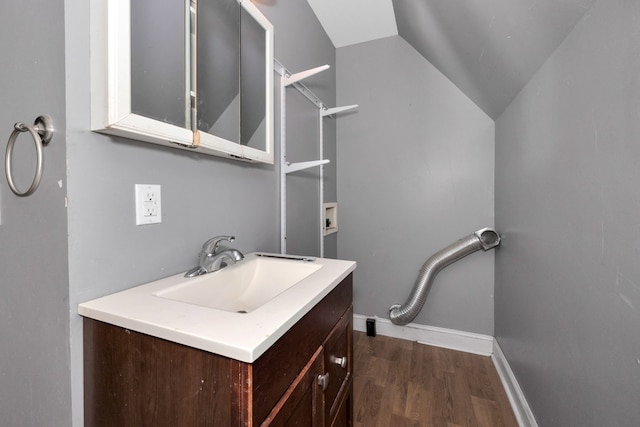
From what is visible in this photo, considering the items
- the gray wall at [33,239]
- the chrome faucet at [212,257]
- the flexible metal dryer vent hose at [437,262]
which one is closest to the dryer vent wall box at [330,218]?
the flexible metal dryer vent hose at [437,262]

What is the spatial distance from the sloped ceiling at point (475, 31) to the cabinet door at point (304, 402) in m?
1.27

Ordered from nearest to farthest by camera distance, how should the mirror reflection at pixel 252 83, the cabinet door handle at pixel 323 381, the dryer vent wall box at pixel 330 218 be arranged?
the cabinet door handle at pixel 323 381 < the mirror reflection at pixel 252 83 < the dryer vent wall box at pixel 330 218

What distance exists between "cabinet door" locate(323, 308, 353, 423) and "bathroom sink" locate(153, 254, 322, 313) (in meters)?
0.22

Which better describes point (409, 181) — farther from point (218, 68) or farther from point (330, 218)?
point (218, 68)

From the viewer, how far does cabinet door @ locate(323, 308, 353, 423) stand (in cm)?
81

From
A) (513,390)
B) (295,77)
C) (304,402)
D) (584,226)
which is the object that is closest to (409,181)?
(295,77)

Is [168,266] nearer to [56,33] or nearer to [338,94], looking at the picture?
[56,33]

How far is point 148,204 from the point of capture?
74cm

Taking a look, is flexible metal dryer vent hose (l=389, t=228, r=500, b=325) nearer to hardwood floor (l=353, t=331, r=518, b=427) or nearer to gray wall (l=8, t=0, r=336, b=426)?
hardwood floor (l=353, t=331, r=518, b=427)

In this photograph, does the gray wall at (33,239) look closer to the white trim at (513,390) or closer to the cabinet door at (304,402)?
the cabinet door at (304,402)

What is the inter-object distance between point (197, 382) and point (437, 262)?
66.1 inches

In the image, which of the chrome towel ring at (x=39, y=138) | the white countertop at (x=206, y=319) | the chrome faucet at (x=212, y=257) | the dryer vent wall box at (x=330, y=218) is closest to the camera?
the white countertop at (x=206, y=319)

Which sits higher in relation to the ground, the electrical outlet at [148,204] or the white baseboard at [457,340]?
the electrical outlet at [148,204]

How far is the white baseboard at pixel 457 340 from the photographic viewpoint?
145 centimetres
